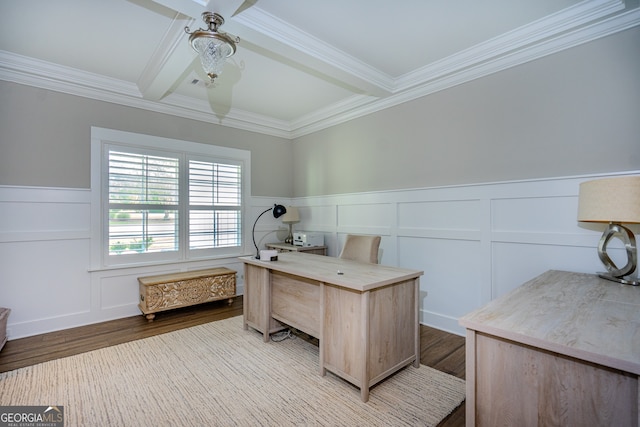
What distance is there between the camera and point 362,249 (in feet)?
9.29

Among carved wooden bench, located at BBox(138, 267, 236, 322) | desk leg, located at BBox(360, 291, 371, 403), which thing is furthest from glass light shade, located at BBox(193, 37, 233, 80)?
carved wooden bench, located at BBox(138, 267, 236, 322)

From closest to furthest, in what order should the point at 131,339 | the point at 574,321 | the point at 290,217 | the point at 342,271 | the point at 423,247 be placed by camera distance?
the point at 574,321
the point at 342,271
the point at 131,339
the point at 423,247
the point at 290,217

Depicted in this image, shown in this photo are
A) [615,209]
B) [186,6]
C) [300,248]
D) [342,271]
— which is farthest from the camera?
[300,248]

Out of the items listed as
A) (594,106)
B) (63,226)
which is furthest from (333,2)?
(63,226)

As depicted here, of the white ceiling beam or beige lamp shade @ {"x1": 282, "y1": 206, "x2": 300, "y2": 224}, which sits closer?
the white ceiling beam

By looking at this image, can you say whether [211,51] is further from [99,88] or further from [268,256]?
[99,88]

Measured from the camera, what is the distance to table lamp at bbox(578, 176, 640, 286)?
1647 mm

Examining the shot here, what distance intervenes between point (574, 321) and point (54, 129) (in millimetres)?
4406

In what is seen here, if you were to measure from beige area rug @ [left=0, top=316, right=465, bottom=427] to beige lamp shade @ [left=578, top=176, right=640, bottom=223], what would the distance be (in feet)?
4.66

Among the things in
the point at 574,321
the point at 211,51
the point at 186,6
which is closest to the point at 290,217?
the point at 211,51

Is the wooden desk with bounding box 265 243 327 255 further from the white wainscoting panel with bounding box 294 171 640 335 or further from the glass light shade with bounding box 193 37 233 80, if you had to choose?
the glass light shade with bounding box 193 37 233 80

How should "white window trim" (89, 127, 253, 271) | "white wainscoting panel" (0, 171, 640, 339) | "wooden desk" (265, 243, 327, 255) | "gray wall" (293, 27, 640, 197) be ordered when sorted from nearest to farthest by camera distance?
1. "gray wall" (293, 27, 640, 197)
2. "white wainscoting panel" (0, 171, 640, 339)
3. "white window trim" (89, 127, 253, 271)
4. "wooden desk" (265, 243, 327, 255)

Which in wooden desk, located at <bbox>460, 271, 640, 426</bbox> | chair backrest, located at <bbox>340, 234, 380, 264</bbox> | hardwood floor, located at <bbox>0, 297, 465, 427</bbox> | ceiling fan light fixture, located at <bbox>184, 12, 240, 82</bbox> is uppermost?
ceiling fan light fixture, located at <bbox>184, 12, 240, 82</bbox>

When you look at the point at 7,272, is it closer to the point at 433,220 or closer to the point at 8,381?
the point at 8,381
